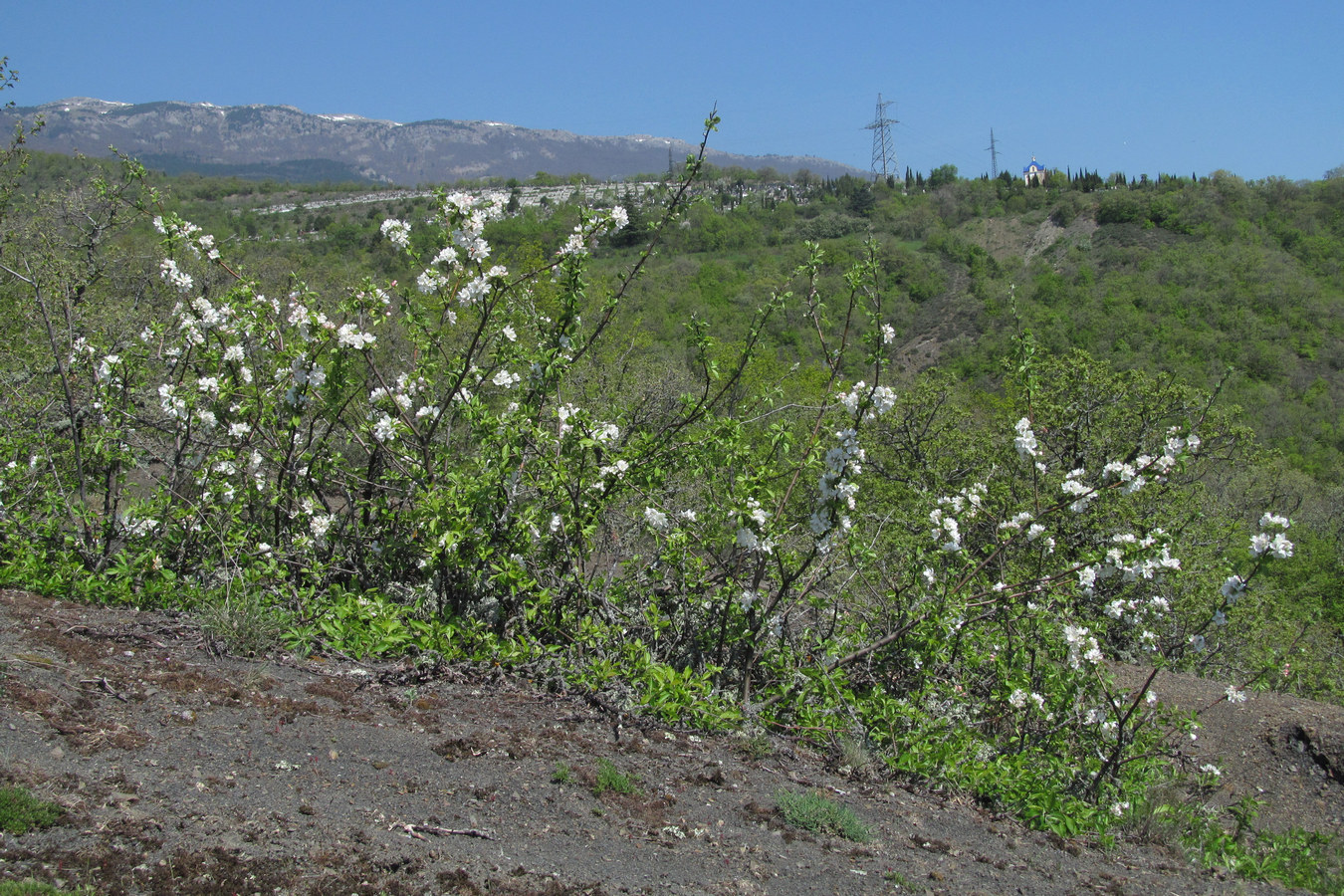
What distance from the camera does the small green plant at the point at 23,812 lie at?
2756mm

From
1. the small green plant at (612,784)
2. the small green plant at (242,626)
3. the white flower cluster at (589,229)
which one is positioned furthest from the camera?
the white flower cluster at (589,229)

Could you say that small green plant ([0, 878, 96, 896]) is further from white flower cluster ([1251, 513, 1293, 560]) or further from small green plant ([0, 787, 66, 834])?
white flower cluster ([1251, 513, 1293, 560])

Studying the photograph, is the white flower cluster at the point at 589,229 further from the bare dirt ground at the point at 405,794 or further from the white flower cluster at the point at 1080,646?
the white flower cluster at the point at 1080,646

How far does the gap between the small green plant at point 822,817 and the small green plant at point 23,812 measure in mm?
2910

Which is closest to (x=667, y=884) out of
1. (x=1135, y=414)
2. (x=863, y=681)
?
(x=863, y=681)

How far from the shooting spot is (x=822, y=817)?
3967 millimetres

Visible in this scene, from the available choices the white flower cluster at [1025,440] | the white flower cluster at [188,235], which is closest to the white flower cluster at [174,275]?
the white flower cluster at [188,235]

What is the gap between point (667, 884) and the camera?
3238 mm

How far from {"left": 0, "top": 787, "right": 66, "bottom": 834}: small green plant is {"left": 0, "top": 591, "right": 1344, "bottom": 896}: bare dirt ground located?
0.12 feet

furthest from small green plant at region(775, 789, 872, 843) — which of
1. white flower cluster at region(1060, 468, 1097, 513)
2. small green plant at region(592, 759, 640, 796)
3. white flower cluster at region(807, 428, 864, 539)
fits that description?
white flower cluster at region(1060, 468, 1097, 513)

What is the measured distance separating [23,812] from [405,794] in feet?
4.24

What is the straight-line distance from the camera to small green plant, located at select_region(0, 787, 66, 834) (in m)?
2.76

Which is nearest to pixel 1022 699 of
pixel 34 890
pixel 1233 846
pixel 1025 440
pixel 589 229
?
pixel 1233 846

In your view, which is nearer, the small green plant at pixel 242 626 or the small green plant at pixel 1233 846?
the small green plant at pixel 242 626
